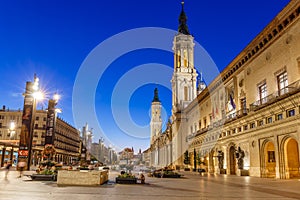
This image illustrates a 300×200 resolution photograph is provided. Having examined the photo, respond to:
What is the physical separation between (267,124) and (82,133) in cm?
12852

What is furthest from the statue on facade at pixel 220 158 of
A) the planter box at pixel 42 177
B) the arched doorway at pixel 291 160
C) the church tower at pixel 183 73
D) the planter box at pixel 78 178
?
the church tower at pixel 183 73

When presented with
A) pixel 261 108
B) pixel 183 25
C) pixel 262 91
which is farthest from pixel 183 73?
pixel 261 108

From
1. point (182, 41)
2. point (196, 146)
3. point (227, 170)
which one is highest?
point (182, 41)

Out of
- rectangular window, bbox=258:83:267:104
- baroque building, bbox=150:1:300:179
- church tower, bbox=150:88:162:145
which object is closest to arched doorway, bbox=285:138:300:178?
baroque building, bbox=150:1:300:179

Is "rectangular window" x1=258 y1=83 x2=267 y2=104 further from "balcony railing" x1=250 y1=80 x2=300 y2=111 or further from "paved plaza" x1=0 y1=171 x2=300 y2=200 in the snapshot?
"paved plaza" x1=0 y1=171 x2=300 y2=200

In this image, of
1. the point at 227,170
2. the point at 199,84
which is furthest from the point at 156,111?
the point at 227,170

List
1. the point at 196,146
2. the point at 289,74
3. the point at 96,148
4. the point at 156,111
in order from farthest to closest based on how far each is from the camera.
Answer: the point at 156,111, the point at 96,148, the point at 196,146, the point at 289,74

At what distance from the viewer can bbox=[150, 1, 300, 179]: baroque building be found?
→ 2583 cm

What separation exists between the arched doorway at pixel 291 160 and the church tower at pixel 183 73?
49.2m

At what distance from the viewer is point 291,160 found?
87.8ft

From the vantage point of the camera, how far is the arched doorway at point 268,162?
29.6 m

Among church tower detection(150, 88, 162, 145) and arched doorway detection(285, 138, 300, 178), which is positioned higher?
church tower detection(150, 88, 162, 145)

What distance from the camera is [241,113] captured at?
1390 inches

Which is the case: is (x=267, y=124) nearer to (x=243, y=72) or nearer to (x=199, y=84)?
(x=243, y=72)
